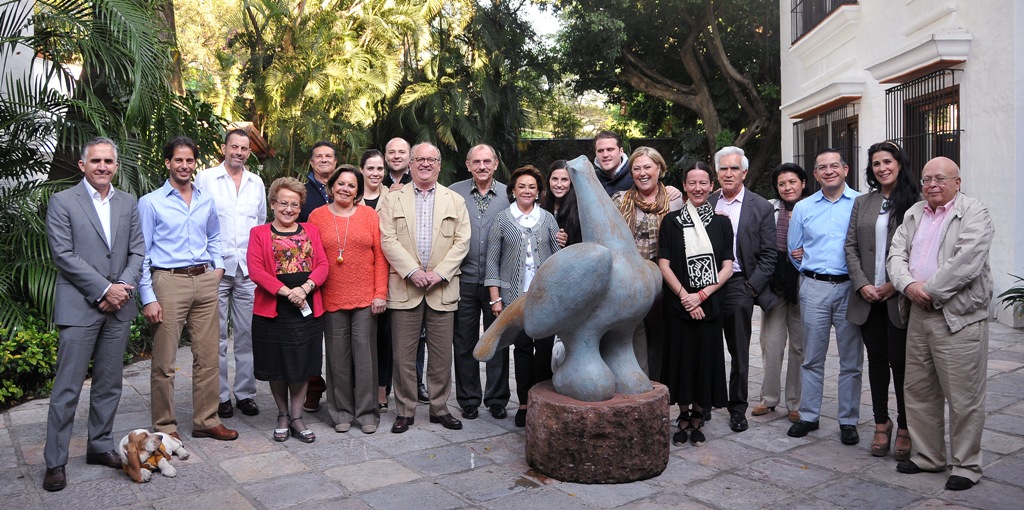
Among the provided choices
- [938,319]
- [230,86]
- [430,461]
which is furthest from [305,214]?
[230,86]

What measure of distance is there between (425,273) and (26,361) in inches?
130

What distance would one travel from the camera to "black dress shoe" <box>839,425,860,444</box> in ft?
15.8

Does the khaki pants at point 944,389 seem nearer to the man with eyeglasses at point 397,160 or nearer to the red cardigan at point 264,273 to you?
the red cardigan at point 264,273

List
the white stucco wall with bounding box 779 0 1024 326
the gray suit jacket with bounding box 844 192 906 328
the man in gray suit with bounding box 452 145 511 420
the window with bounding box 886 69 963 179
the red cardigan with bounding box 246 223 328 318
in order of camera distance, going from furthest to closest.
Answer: the window with bounding box 886 69 963 179 → the white stucco wall with bounding box 779 0 1024 326 → the man in gray suit with bounding box 452 145 511 420 → the red cardigan with bounding box 246 223 328 318 → the gray suit jacket with bounding box 844 192 906 328

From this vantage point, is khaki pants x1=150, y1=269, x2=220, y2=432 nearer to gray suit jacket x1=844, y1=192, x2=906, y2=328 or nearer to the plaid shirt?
the plaid shirt

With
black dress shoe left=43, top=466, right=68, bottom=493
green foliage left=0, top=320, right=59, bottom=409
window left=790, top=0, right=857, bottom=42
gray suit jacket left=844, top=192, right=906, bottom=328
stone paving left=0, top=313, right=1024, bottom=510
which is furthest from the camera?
window left=790, top=0, right=857, bottom=42

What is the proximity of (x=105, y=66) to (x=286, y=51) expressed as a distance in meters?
10.9

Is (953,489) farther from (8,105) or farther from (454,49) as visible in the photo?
(454,49)

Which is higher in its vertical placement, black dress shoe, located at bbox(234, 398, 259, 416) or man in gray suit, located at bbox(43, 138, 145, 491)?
man in gray suit, located at bbox(43, 138, 145, 491)

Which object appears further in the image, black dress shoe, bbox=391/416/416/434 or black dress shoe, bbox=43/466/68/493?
black dress shoe, bbox=391/416/416/434

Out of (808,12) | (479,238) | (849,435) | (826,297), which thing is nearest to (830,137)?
(808,12)

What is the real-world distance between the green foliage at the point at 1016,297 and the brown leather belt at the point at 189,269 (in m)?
7.40

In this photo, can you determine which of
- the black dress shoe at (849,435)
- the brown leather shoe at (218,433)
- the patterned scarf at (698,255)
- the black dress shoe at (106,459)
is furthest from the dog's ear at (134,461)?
the black dress shoe at (849,435)

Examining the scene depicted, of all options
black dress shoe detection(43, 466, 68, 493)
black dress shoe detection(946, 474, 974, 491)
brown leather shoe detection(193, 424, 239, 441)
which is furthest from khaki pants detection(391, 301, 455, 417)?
black dress shoe detection(946, 474, 974, 491)
